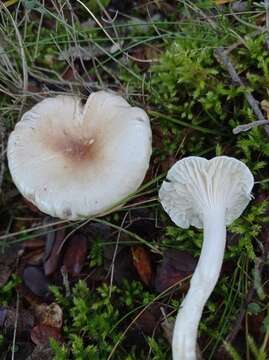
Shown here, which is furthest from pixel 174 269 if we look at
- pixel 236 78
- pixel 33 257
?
pixel 236 78

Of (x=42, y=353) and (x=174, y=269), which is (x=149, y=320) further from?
(x=42, y=353)

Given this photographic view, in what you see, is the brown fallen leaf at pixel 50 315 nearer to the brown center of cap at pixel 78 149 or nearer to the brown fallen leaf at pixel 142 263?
the brown fallen leaf at pixel 142 263

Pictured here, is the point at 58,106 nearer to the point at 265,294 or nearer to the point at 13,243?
the point at 13,243

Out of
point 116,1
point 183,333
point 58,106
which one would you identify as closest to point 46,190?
point 58,106

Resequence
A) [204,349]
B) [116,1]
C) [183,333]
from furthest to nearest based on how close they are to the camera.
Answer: [116,1]
[204,349]
[183,333]

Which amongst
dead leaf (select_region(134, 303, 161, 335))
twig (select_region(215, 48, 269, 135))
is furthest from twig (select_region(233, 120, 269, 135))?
dead leaf (select_region(134, 303, 161, 335))
